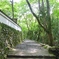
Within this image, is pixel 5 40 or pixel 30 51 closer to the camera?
pixel 5 40

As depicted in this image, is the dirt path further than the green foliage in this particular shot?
Yes

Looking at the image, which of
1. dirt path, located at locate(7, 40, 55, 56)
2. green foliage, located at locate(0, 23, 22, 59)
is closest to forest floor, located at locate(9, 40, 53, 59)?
dirt path, located at locate(7, 40, 55, 56)

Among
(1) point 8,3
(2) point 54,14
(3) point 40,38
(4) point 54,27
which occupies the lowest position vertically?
(3) point 40,38

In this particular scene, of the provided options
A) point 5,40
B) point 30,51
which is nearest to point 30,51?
point 30,51

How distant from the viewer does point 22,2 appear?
33.0m

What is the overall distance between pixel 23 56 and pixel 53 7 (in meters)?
19.8

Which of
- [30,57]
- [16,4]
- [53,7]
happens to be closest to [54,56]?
[30,57]

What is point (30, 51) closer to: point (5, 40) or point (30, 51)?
point (30, 51)

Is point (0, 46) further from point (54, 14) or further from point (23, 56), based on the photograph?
point (54, 14)

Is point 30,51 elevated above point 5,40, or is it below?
below

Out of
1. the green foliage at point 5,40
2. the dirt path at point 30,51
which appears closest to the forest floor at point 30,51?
the dirt path at point 30,51

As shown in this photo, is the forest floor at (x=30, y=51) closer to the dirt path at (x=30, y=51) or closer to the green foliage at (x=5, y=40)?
the dirt path at (x=30, y=51)

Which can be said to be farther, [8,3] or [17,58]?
[8,3]

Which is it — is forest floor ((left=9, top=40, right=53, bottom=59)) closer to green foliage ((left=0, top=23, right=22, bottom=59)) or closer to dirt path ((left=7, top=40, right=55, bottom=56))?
dirt path ((left=7, top=40, right=55, bottom=56))
